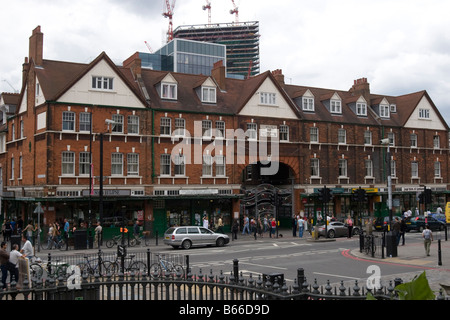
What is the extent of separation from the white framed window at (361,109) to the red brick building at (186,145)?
118 millimetres

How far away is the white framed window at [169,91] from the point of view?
135 ft

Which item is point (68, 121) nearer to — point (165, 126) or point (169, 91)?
point (165, 126)

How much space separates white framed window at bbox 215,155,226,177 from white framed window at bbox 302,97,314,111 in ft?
37.0

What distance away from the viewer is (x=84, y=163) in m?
36.7

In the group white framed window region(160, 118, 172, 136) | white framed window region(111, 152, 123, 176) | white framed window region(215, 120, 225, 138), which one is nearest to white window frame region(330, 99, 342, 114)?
white framed window region(215, 120, 225, 138)

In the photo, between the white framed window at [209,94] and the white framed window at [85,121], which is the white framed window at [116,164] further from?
the white framed window at [209,94]

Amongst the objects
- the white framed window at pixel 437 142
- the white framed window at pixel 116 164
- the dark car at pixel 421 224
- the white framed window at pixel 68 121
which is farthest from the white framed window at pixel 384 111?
the white framed window at pixel 68 121

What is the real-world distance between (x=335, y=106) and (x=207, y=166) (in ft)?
55.4

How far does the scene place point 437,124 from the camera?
56719 mm

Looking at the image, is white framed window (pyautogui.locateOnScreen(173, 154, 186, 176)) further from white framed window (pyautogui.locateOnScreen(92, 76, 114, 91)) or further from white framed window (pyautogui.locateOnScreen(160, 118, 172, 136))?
white framed window (pyautogui.locateOnScreen(92, 76, 114, 91))

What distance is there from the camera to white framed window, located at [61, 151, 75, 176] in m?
36.1
